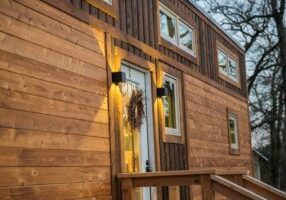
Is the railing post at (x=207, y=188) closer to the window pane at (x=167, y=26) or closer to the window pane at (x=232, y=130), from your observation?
the window pane at (x=167, y=26)

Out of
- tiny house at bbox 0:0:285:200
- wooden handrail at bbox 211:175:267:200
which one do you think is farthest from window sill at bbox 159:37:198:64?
wooden handrail at bbox 211:175:267:200

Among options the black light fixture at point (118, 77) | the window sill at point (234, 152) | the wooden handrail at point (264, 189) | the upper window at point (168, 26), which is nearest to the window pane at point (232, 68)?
the window sill at point (234, 152)

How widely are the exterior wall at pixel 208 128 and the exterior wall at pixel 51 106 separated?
3.16m

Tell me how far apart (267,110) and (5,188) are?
22.4 meters

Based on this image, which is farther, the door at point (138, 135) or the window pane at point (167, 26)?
the window pane at point (167, 26)

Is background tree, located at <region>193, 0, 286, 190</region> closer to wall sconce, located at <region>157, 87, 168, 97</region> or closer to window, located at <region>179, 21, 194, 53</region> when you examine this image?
window, located at <region>179, 21, 194, 53</region>

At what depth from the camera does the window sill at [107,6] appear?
644 cm

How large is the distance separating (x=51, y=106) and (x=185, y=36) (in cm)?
494

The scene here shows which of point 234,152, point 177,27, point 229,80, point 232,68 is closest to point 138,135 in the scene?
point 177,27

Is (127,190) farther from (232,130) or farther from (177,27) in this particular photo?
(232,130)

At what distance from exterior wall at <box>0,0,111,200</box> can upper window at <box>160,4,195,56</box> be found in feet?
8.16

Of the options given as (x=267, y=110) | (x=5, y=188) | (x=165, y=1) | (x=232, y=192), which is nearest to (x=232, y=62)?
A: (x=165, y=1)

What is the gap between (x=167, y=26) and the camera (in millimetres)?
9023

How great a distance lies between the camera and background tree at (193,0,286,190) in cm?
2383
